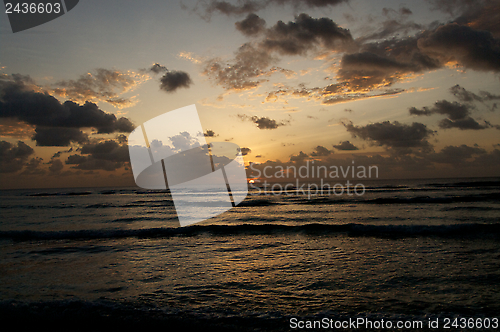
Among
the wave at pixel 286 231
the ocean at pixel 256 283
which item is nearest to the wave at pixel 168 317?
the ocean at pixel 256 283

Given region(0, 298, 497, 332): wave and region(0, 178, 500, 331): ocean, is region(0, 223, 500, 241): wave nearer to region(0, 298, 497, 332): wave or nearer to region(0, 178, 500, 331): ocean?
region(0, 178, 500, 331): ocean

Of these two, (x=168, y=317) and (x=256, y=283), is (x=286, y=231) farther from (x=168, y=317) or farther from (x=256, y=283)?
(x=168, y=317)

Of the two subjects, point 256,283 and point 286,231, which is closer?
point 256,283

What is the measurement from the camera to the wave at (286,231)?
43.6 ft

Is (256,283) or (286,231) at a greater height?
(256,283)

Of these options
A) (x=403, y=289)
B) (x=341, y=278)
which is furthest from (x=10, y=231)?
(x=403, y=289)

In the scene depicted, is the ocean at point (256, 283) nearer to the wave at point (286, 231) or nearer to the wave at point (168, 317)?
the wave at point (168, 317)

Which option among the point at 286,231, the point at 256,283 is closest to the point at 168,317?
the point at 256,283

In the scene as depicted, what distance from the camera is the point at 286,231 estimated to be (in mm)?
14688

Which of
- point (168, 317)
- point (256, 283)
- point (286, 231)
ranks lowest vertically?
point (286, 231)

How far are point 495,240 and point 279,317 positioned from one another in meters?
12.2

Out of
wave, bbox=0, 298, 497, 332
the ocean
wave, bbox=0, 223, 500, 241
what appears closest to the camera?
wave, bbox=0, 298, 497, 332

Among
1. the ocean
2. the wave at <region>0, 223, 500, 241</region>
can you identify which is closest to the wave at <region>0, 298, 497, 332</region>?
the ocean

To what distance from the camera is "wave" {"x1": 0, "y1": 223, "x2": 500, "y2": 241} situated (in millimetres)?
13281
